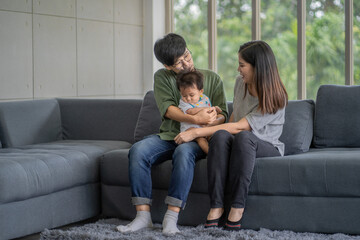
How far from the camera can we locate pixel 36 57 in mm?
4391

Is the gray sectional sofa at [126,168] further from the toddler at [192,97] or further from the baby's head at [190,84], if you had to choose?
the baby's head at [190,84]

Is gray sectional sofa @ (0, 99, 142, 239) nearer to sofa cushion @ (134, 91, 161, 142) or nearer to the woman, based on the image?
sofa cushion @ (134, 91, 161, 142)

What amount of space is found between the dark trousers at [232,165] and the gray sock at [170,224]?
20 cm

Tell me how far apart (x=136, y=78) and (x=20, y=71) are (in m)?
1.64

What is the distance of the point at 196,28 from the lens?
557 cm

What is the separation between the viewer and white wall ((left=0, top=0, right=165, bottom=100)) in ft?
13.8

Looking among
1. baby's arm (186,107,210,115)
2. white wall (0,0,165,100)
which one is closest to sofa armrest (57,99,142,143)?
white wall (0,0,165,100)

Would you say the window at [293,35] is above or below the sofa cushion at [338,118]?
above

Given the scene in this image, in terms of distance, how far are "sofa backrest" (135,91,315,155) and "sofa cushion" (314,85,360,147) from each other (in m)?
0.06

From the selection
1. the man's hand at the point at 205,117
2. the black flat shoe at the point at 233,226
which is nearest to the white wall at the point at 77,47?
the man's hand at the point at 205,117

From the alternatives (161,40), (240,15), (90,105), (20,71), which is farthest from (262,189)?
(240,15)

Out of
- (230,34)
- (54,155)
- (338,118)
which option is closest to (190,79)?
(54,155)

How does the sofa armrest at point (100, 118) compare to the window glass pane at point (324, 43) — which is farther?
the window glass pane at point (324, 43)

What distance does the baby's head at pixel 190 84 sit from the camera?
2826 mm
